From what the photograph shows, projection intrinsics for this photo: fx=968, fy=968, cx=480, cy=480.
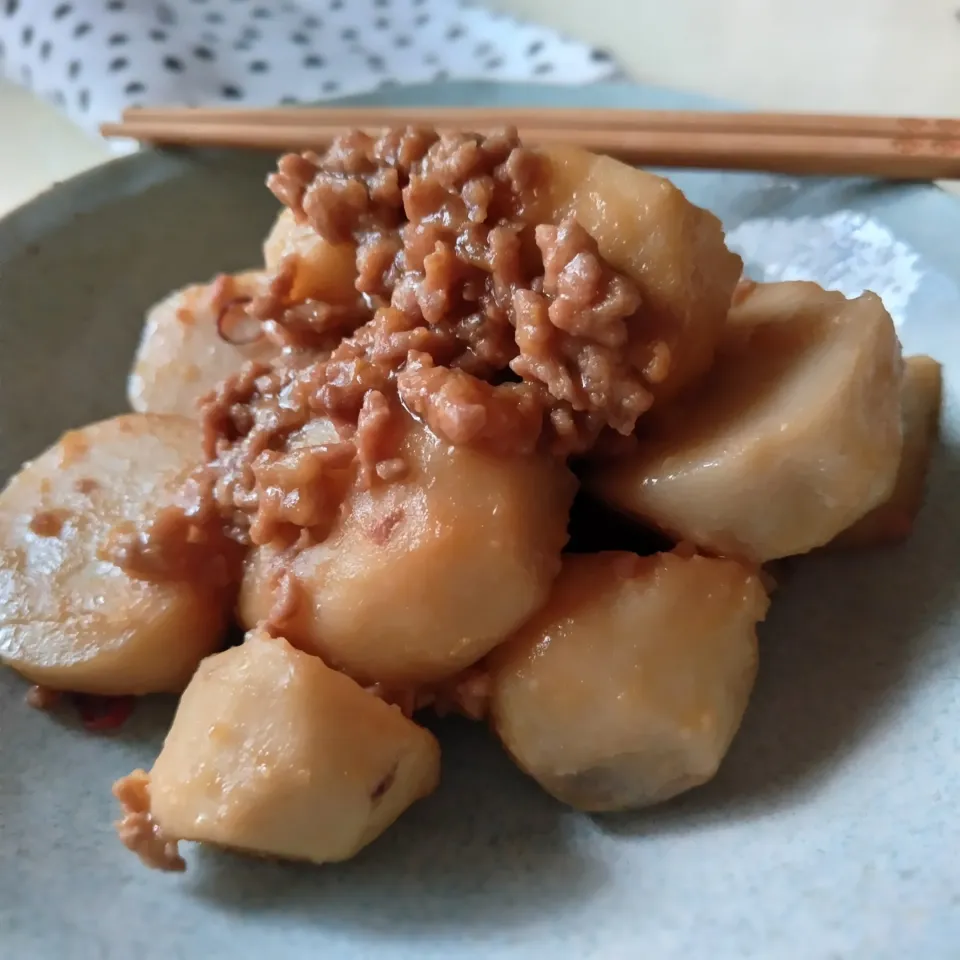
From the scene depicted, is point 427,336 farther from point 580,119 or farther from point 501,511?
point 580,119

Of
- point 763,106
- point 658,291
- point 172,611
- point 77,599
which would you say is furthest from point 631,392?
point 763,106

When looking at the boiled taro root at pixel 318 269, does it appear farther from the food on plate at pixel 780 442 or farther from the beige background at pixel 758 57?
the beige background at pixel 758 57

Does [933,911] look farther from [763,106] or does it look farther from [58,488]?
[763,106]

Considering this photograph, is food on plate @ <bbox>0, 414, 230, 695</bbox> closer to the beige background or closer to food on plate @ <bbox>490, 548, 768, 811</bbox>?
food on plate @ <bbox>490, 548, 768, 811</bbox>

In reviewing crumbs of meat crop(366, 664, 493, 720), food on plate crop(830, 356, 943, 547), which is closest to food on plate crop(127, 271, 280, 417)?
crumbs of meat crop(366, 664, 493, 720)

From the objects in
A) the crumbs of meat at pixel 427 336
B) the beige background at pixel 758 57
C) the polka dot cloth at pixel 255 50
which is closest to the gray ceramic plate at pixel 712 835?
the crumbs of meat at pixel 427 336

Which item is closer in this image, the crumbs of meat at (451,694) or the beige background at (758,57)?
the crumbs of meat at (451,694)
